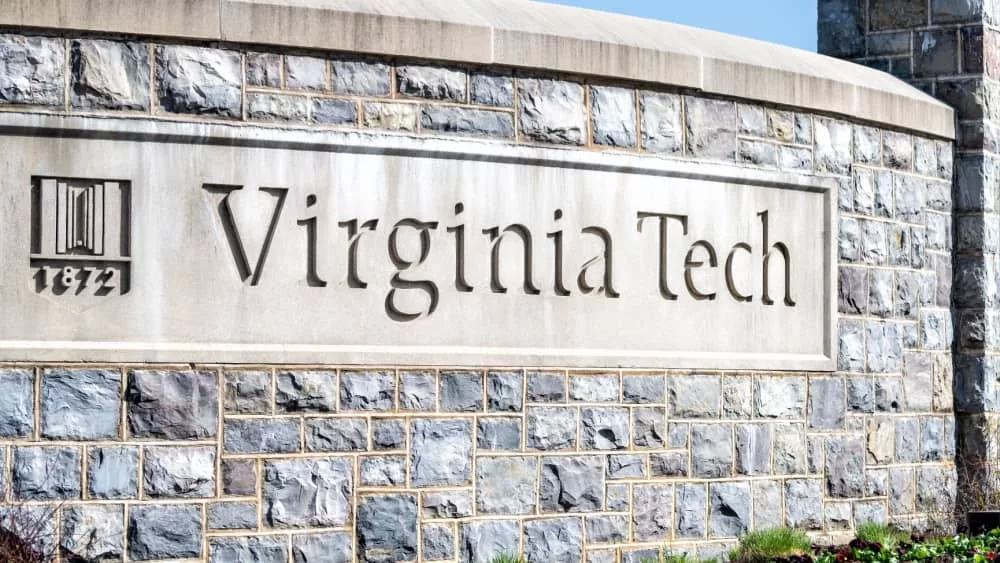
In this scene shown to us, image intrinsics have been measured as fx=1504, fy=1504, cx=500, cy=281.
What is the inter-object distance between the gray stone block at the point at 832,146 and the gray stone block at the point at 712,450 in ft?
6.32

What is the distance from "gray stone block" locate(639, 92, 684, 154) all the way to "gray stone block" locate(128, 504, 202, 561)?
3352 mm

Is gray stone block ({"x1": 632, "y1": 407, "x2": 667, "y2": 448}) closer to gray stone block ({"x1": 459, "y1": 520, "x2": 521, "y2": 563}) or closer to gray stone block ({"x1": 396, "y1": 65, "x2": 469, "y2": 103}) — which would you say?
gray stone block ({"x1": 459, "y1": 520, "x2": 521, "y2": 563})

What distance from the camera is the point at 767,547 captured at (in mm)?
8859

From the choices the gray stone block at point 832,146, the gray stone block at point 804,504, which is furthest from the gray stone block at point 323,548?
the gray stone block at point 832,146

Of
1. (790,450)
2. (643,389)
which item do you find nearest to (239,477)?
(643,389)

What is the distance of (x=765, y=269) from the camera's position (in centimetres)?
935

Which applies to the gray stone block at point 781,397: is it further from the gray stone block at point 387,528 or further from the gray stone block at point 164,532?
the gray stone block at point 164,532

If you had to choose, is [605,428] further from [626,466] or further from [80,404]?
[80,404]

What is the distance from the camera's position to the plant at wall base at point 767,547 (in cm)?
883

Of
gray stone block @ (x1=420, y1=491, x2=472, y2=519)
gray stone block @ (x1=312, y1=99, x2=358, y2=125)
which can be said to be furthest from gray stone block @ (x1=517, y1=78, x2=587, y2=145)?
gray stone block @ (x1=420, y1=491, x2=472, y2=519)

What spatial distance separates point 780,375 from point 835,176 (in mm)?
1421

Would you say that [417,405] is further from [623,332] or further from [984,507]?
[984,507]

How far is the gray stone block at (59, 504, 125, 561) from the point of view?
7.05 meters

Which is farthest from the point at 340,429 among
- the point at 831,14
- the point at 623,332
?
the point at 831,14
